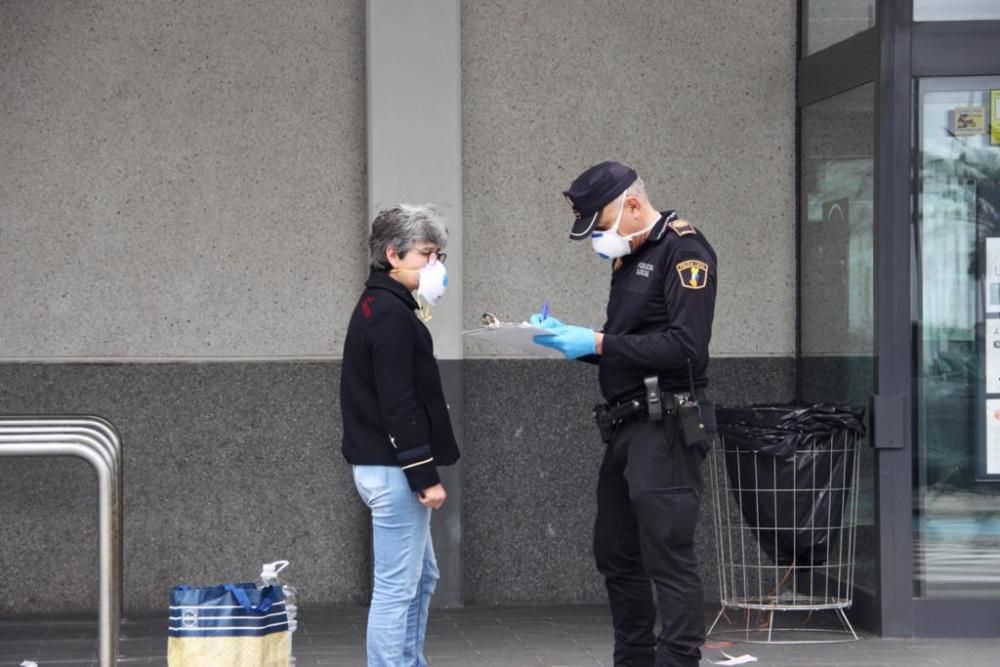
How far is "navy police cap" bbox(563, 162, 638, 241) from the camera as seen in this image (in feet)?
17.1

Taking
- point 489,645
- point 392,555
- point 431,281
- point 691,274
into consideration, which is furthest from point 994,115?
point 392,555

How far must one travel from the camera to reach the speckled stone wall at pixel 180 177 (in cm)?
749

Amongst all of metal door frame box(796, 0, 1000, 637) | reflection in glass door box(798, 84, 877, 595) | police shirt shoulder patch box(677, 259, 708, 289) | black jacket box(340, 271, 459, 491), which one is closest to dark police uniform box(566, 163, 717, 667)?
police shirt shoulder patch box(677, 259, 708, 289)

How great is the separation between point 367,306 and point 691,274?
1.05m

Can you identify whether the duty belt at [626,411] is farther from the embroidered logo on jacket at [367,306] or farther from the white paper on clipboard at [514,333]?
the embroidered logo on jacket at [367,306]

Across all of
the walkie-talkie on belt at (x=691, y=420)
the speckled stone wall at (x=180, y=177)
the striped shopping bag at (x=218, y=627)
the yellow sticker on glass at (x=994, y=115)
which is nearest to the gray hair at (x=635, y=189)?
the walkie-talkie on belt at (x=691, y=420)

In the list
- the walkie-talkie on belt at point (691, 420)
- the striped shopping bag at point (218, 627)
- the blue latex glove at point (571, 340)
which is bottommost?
the striped shopping bag at point (218, 627)

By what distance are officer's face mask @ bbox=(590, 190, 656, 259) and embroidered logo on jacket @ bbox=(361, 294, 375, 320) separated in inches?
30.9

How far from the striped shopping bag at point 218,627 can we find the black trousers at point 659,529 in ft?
4.07

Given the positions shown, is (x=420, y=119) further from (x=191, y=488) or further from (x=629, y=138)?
(x=191, y=488)

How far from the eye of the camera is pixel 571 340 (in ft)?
16.9

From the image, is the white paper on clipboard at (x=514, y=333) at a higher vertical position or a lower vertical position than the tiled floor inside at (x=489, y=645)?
higher

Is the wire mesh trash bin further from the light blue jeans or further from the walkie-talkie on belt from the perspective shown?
the light blue jeans

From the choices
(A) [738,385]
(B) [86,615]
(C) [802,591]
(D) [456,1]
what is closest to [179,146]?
(D) [456,1]
